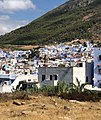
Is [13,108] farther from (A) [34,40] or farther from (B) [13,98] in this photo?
(A) [34,40]

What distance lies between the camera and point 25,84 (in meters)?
35.5

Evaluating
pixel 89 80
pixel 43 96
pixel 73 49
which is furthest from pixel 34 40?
pixel 43 96

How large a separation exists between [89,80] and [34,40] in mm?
112931

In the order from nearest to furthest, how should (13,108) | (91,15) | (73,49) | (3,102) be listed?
(13,108), (3,102), (73,49), (91,15)

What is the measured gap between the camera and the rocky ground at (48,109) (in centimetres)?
957

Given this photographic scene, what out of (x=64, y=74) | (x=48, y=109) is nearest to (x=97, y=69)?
(x=64, y=74)

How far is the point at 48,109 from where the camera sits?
10406 mm

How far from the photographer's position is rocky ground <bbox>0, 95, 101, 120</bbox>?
377 inches

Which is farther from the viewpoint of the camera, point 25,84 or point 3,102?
point 25,84

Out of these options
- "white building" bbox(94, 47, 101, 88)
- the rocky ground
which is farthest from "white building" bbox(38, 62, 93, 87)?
the rocky ground

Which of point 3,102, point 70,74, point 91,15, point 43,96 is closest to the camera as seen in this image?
point 3,102

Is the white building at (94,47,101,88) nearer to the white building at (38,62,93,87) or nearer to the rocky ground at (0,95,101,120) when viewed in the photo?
the white building at (38,62,93,87)

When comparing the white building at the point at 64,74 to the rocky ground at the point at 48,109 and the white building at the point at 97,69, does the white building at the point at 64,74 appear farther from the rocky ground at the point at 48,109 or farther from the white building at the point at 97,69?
the rocky ground at the point at 48,109

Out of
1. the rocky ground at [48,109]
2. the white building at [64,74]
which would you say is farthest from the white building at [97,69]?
the rocky ground at [48,109]
